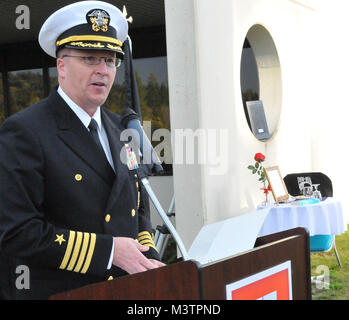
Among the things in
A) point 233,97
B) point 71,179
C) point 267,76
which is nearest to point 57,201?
point 71,179

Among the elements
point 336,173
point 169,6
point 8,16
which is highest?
point 8,16

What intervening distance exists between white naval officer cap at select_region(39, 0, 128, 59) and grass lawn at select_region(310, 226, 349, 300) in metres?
3.70

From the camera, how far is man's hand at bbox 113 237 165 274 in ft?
4.58

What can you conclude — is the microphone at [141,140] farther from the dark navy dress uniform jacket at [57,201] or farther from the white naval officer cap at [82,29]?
the white naval officer cap at [82,29]

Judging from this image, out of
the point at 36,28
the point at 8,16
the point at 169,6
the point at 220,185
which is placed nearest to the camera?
the point at 169,6

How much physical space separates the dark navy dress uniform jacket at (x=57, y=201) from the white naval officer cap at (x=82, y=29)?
0.55 ft

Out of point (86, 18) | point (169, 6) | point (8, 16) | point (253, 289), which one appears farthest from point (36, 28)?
point (253, 289)

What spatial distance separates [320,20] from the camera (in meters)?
8.40

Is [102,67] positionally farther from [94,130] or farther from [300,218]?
[300,218]

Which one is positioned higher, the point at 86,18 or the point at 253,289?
the point at 86,18

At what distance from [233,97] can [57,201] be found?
4253 millimetres

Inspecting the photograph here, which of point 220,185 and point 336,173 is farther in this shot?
point 336,173

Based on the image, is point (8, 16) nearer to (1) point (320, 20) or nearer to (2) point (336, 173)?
(1) point (320, 20)
